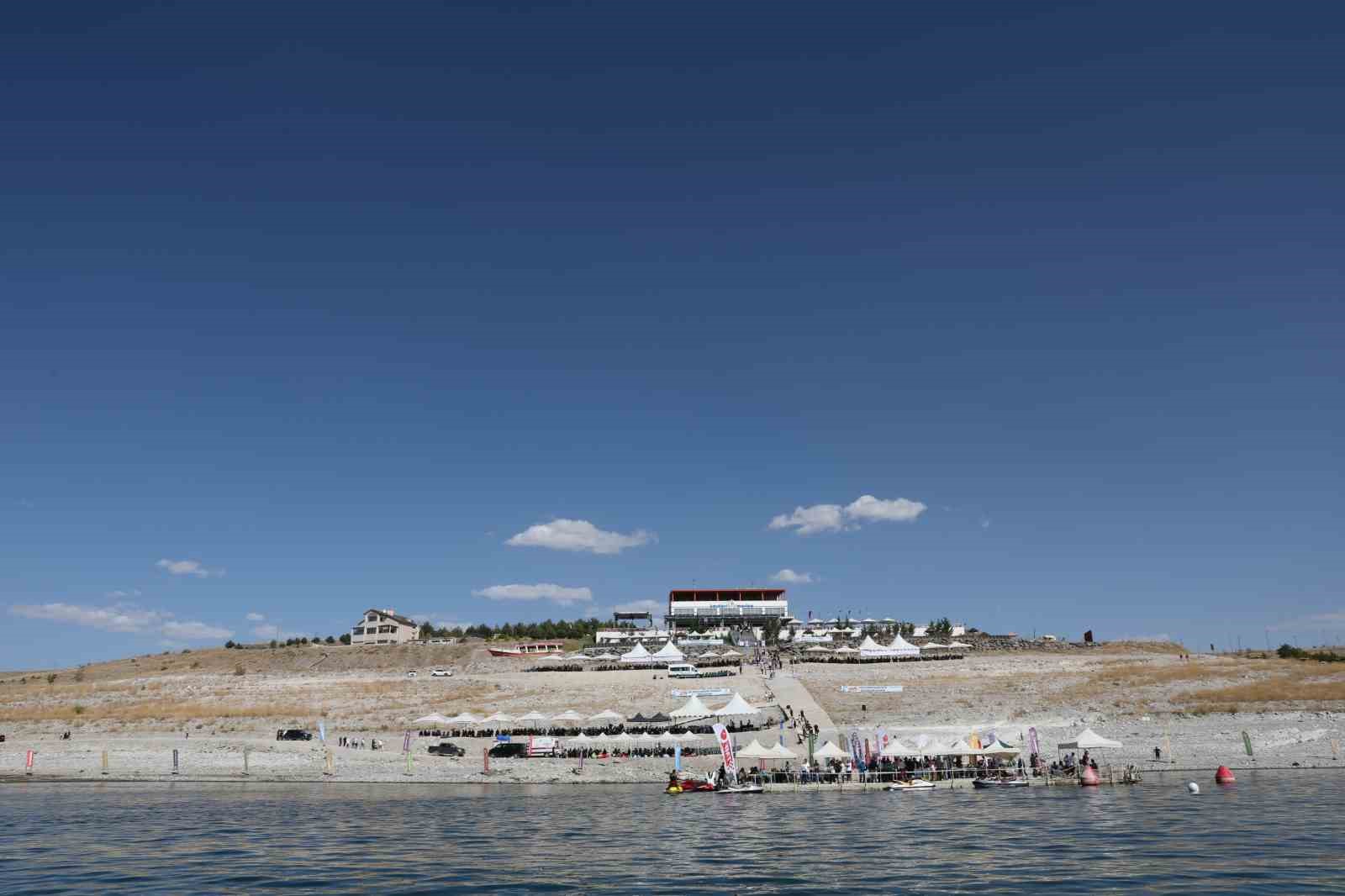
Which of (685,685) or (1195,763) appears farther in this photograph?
(685,685)

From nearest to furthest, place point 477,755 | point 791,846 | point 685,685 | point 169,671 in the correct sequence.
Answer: point 791,846, point 477,755, point 685,685, point 169,671

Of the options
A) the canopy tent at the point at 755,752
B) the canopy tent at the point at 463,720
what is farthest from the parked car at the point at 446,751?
the canopy tent at the point at 755,752

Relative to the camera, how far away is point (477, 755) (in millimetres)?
61688

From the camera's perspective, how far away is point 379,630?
142750 millimetres

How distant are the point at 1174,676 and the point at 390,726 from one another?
65576 mm

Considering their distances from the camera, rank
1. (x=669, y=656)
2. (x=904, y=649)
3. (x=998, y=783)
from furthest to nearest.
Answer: (x=669, y=656) < (x=904, y=649) < (x=998, y=783)

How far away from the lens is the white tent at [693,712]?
209 feet

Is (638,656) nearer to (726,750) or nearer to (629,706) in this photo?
(629,706)

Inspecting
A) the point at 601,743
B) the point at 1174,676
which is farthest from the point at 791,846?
the point at 1174,676

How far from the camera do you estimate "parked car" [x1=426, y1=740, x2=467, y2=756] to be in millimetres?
61812

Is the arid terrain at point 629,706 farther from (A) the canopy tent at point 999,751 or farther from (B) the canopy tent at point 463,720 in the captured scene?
(A) the canopy tent at point 999,751

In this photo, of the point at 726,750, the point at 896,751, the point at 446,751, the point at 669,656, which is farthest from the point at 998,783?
the point at 669,656

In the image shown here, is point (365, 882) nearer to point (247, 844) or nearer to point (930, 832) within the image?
point (247, 844)

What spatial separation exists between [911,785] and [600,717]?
26675mm
